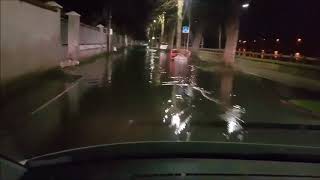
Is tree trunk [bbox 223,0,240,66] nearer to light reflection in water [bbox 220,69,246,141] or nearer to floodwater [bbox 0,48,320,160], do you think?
floodwater [bbox 0,48,320,160]

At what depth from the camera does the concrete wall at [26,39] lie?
17062 mm

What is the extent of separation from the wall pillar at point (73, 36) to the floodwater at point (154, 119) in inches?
460

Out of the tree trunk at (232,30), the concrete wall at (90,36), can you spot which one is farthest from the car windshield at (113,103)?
the concrete wall at (90,36)

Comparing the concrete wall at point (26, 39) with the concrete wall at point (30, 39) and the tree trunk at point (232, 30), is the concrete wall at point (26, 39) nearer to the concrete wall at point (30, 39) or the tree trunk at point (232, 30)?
the concrete wall at point (30, 39)

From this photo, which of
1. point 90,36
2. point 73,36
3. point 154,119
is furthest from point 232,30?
point 154,119

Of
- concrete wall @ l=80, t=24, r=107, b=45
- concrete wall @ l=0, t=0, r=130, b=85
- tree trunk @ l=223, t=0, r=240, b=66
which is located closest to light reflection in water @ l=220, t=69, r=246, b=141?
concrete wall @ l=0, t=0, r=130, b=85

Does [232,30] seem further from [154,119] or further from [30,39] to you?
[154,119]

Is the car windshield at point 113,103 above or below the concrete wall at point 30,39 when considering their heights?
below

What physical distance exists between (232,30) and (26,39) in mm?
25471

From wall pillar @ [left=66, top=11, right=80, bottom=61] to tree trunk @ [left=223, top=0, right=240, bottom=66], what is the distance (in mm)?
11621

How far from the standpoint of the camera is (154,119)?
13.5 metres

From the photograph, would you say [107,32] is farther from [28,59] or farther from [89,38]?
[28,59]

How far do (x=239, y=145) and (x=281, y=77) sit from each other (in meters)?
29.3

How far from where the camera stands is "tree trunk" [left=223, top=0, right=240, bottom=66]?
138 feet
